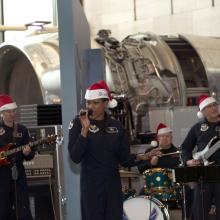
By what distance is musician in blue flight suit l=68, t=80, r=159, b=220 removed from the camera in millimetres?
8133

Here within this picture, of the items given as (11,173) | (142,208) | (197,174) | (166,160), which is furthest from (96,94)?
(166,160)

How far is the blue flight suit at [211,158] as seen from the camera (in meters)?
9.73

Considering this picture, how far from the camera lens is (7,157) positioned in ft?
32.4

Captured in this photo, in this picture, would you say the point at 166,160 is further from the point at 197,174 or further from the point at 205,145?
the point at 197,174

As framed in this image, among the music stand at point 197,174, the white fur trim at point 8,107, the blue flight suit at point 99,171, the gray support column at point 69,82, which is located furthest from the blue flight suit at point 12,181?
the music stand at point 197,174

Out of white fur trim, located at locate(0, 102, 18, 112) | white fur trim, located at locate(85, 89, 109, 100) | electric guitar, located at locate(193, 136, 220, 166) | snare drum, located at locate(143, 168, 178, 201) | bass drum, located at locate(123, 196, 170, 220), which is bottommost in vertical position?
bass drum, located at locate(123, 196, 170, 220)

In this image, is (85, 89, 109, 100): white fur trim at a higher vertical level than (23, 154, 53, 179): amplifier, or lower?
higher

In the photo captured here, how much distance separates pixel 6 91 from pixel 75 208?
256 inches

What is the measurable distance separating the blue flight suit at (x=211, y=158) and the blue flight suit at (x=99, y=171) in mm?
1708

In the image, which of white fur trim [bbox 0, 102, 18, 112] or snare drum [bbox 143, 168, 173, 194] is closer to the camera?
white fur trim [bbox 0, 102, 18, 112]

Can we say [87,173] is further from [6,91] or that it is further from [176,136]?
[6,91]

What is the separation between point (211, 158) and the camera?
9.71 m

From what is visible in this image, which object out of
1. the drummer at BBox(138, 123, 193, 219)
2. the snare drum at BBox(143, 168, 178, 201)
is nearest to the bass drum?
the snare drum at BBox(143, 168, 178, 201)

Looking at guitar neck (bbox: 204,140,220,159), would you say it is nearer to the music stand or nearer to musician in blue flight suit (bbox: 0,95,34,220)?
the music stand
